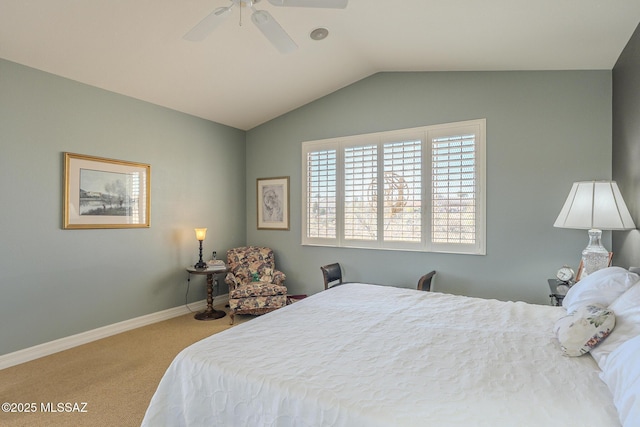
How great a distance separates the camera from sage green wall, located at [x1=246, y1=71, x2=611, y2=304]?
10.4ft

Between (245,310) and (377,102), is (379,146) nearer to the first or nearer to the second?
(377,102)

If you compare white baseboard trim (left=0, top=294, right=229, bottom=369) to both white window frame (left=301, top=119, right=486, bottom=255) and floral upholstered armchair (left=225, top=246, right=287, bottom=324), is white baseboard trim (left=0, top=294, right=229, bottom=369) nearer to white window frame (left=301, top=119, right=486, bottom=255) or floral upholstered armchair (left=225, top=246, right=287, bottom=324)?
floral upholstered armchair (left=225, top=246, right=287, bottom=324)

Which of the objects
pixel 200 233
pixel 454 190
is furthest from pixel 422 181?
pixel 200 233

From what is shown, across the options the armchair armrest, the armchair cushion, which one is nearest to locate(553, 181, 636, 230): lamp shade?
the armchair cushion

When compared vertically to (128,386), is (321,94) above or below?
above

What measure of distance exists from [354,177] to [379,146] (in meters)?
0.51

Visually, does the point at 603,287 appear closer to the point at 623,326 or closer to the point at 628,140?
the point at 623,326

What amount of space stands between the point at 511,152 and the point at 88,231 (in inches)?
177

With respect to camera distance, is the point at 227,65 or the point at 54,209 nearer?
the point at 54,209

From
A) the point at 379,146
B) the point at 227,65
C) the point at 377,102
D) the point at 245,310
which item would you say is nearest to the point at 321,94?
the point at 377,102

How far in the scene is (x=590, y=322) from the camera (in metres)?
1.47

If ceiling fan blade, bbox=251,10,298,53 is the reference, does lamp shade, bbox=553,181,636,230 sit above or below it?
below

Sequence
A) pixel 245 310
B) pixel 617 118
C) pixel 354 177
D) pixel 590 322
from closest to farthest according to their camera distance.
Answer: pixel 590 322
pixel 617 118
pixel 245 310
pixel 354 177

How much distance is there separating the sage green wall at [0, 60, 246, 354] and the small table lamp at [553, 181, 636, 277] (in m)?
4.18
